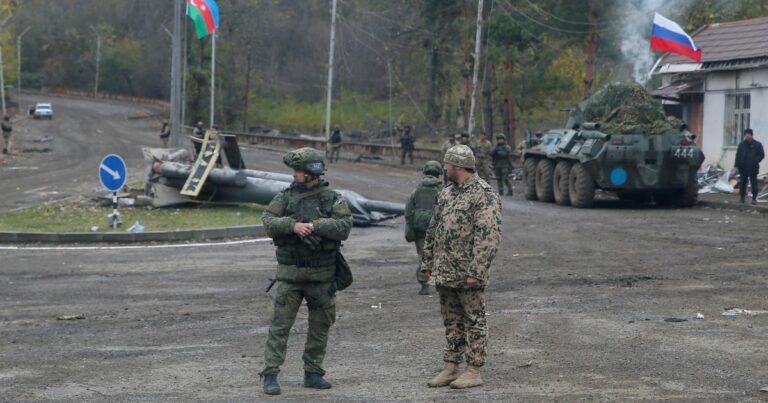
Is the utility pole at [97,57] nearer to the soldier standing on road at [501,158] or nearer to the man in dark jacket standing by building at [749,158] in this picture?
the soldier standing on road at [501,158]

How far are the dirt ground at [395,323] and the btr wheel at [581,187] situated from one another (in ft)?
19.4

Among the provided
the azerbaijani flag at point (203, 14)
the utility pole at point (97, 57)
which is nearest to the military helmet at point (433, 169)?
the azerbaijani flag at point (203, 14)

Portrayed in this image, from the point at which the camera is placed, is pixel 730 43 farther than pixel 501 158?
Yes

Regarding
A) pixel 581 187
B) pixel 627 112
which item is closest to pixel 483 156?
pixel 581 187

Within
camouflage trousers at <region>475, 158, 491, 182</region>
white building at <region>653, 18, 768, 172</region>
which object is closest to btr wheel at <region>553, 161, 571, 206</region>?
camouflage trousers at <region>475, 158, 491, 182</region>

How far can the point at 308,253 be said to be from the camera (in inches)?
323

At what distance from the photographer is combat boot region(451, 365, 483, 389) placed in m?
8.12

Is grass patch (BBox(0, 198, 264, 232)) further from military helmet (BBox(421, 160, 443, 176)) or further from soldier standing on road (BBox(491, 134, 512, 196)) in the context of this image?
military helmet (BBox(421, 160, 443, 176))

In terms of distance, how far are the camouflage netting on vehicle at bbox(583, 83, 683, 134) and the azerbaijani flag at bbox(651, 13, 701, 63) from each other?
9.30ft

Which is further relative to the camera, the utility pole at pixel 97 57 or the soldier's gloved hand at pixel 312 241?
the utility pole at pixel 97 57

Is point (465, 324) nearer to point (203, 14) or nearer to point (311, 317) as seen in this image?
point (311, 317)

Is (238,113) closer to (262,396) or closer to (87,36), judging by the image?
(87,36)

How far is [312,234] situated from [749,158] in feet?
60.4

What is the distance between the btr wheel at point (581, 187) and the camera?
2541 centimetres
